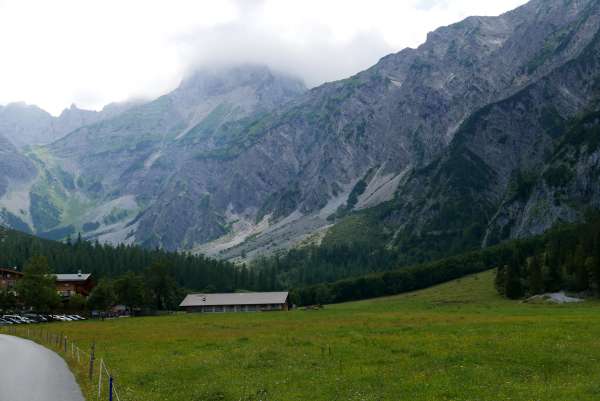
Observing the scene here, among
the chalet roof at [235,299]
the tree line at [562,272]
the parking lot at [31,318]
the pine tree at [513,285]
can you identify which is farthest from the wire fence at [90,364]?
the pine tree at [513,285]

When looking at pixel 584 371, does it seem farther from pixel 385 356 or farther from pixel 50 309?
pixel 50 309

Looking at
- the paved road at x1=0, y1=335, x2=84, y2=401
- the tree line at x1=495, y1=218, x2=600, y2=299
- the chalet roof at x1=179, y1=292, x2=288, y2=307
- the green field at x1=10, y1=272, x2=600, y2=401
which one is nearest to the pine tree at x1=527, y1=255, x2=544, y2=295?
the tree line at x1=495, y1=218, x2=600, y2=299

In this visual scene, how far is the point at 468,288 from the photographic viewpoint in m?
173

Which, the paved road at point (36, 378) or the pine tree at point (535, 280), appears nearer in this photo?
the paved road at point (36, 378)

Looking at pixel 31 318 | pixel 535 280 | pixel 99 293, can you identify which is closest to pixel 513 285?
pixel 535 280

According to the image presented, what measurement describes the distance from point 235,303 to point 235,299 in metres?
3.58

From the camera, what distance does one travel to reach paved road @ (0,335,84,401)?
29297mm

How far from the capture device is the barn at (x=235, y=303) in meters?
179

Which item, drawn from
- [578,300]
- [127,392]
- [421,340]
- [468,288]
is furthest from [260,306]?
[127,392]

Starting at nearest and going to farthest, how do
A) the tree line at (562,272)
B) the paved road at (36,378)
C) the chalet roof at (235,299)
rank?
1. the paved road at (36,378)
2. the tree line at (562,272)
3. the chalet roof at (235,299)

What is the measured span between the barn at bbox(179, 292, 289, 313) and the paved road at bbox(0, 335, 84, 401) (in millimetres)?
129327

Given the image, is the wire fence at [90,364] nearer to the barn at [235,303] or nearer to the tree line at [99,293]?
the tree line at [99,293]

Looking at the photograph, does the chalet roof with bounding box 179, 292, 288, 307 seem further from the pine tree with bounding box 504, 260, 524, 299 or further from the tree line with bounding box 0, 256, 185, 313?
the pine tree with bounding box 504, 260, 524, 299

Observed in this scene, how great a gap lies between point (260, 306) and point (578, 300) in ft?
319
